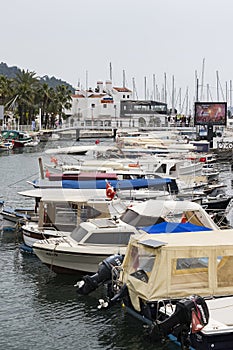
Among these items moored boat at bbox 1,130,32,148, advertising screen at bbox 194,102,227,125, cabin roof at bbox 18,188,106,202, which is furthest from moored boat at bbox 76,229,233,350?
moored boat at bbox 1,130,32,148

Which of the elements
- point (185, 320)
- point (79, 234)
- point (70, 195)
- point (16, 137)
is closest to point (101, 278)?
point (79, 234)

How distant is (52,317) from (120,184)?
14.3 m

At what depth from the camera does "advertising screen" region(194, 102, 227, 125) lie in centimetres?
8369

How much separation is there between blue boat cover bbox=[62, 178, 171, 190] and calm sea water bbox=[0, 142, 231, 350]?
5697 millimetres

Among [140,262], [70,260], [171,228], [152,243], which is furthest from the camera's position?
[70,260]

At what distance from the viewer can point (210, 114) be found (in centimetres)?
8419

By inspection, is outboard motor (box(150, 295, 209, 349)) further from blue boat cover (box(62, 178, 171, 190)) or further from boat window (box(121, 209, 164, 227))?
blue boat cover (box(62, 178, 171, 190))

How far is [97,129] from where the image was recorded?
405 feet

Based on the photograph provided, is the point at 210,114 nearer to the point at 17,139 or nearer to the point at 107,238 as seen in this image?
the point at 17,139

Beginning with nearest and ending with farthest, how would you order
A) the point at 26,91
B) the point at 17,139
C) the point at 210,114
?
the point at 210,114
the point at 17,139
the point at 26,91

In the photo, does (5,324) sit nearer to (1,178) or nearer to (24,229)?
(24,229)

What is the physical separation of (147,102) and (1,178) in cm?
8788

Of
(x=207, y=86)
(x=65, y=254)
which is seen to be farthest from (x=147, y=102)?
(x=65, y=254)

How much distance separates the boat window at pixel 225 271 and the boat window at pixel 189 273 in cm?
35
